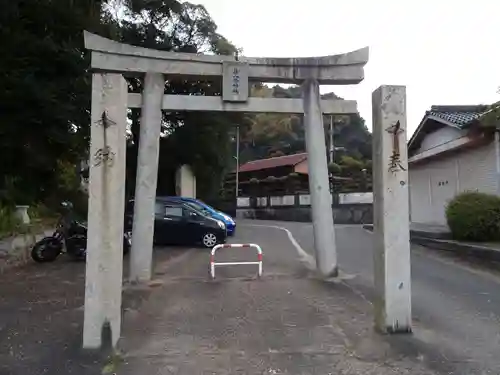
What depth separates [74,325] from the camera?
7117 mm

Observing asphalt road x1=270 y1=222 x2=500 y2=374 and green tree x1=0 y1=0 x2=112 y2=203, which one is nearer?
asphalt road x1=270 y1=222 x2=500 y2=374

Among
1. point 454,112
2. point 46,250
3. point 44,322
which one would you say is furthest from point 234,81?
point 454,112

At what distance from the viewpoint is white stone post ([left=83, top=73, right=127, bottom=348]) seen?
593 centimetres

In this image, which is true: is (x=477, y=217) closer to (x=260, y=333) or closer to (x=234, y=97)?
(x=234, y=97)

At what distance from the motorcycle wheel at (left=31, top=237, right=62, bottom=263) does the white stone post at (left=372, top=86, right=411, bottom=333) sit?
10269 millimetres

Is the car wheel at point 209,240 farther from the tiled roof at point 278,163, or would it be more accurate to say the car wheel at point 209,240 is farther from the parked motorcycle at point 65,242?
the tiled roof at point 278,163

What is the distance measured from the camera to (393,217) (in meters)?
6.44

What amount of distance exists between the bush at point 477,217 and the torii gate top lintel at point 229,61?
576 centimetres

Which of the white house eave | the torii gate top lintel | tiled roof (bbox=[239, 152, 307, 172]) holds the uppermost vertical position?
tiled roof (bbox=[239, 152, 307, 172])

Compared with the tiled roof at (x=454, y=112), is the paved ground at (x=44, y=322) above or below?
below

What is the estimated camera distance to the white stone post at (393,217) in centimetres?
639

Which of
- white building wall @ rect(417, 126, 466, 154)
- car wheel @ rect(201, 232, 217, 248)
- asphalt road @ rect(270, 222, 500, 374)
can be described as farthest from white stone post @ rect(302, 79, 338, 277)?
white building wall @ rect(417, 126, 466, 154)

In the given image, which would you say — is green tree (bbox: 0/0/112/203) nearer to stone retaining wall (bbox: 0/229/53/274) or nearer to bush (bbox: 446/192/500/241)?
stone retaining wall (bbox: 0/229/53/274)

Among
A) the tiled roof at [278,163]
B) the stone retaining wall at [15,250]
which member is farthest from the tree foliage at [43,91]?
the tiled roof at [278,163]
